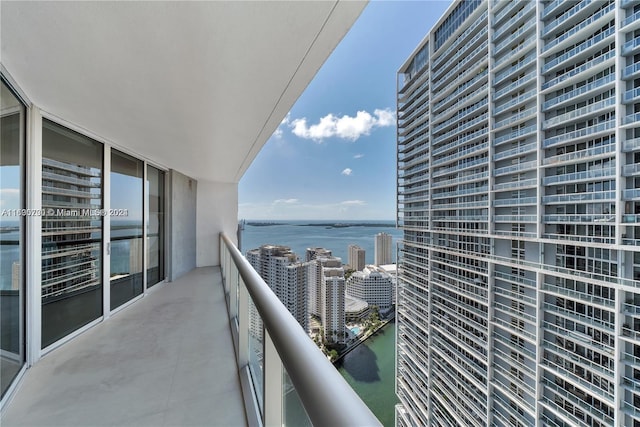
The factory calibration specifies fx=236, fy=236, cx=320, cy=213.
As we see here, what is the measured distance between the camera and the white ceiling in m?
1.06

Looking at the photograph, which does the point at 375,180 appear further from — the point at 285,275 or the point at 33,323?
the point at 33,323

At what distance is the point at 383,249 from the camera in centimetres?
1561

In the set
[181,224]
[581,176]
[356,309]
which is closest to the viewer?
[181,224]

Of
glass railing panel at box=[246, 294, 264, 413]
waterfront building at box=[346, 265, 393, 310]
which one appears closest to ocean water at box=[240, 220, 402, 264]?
waterfront building at box=[346, 265, 393, 310]

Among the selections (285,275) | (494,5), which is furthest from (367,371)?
(494,5)

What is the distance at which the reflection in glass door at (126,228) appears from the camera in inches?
128

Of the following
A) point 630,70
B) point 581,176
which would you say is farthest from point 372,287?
point 630,70

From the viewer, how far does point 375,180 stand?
854 inches

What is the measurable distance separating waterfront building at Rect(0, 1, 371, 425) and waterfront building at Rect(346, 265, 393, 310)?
993 cm

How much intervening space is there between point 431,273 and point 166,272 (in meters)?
9.85

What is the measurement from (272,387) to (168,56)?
1.75 meters

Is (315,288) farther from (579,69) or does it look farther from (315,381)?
(579,69)

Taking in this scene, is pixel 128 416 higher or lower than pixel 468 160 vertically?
lower

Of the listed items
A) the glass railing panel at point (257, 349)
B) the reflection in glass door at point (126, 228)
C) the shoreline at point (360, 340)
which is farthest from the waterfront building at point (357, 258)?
the glass railing panel at point (257, 349)
